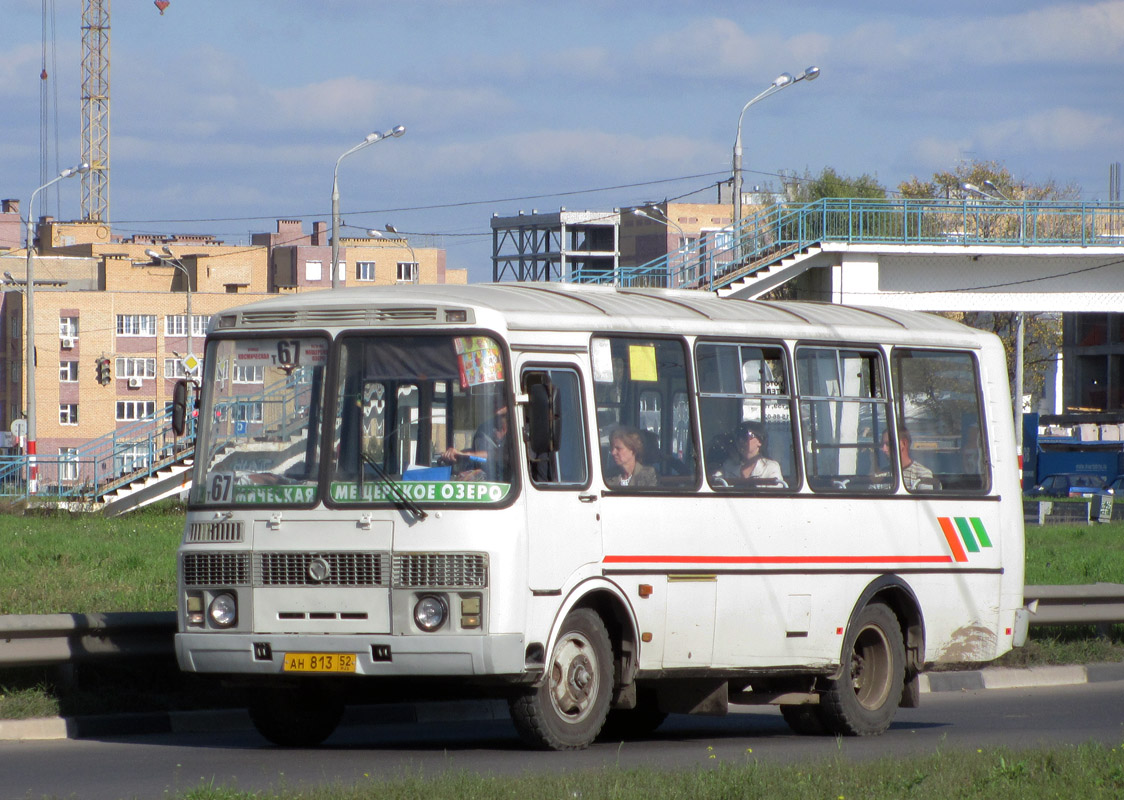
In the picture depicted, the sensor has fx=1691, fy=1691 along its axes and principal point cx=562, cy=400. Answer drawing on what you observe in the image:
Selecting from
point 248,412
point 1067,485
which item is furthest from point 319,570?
→ point 1067,485

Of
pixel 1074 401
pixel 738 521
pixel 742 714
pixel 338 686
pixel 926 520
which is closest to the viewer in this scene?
pixel 338 686

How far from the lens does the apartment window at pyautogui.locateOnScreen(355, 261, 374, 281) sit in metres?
114

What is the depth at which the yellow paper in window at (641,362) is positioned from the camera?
35.1ft

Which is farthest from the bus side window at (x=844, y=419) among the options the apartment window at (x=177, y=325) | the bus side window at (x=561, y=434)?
the apartment window at (x=177, y=325)

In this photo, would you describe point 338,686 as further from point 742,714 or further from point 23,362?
point 23,362

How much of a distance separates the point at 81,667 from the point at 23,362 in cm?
8742

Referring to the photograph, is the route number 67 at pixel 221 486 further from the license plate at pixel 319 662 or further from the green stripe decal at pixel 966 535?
the green stripe decal at pixel 966 535

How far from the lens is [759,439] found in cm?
1134

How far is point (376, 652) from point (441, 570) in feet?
1.98

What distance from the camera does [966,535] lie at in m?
12.5

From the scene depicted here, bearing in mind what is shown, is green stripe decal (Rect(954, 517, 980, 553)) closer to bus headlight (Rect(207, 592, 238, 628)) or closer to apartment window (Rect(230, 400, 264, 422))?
apartment window (Rect(230, 400, 264, 422))

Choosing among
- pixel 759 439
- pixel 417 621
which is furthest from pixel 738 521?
pixel 417 621

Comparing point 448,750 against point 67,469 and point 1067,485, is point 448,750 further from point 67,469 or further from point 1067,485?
point 1067,485

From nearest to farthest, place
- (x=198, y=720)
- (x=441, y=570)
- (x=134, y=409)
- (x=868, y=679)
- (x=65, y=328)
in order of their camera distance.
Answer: (x=441, y=570)
(x=198, y=720)
(x=868, y=679)
(x=65, y=328)
(x=134, y=409)
